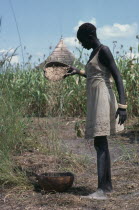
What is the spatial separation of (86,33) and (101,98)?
622 millimetres

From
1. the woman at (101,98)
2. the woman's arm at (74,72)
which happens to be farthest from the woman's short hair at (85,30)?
the woman's arm at (74,72)

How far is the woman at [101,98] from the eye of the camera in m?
3.98

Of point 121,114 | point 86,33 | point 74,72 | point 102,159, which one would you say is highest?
point 86,33

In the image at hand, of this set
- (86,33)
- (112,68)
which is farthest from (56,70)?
(112,68)

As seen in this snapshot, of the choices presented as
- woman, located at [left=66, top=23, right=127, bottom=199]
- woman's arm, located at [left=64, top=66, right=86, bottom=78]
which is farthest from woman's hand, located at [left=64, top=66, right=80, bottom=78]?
woman, located at [left=66, top=23, right=127, bottom=199]

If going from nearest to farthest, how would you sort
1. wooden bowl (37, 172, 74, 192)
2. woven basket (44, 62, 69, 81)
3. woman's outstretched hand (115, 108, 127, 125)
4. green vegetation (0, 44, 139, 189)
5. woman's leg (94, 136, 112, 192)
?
1. woman's outstretched hand (115, 108, 127, 125)
2. woman's leg (94, 136, 112, 192)
3. wooden bowl (37, 172, 74, 192)
4. woven basket (44, 62, 69, 81)
5. green vegetation (0, 44, 139, 189)

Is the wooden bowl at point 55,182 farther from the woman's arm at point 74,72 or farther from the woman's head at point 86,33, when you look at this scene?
the woman's head at point 86,33

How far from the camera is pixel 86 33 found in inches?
158

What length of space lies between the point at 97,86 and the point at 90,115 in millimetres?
293

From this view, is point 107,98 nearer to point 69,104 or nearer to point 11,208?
point 11,208

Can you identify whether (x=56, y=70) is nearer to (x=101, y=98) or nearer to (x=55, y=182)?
(x=101, y=98)

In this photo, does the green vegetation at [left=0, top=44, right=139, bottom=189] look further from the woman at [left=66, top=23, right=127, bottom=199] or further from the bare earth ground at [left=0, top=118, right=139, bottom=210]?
the woman at [left=66, top=23, right=127, bottom=199]

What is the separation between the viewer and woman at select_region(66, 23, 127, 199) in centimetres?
398

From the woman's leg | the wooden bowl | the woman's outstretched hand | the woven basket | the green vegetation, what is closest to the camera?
the woman's outstretched hand
